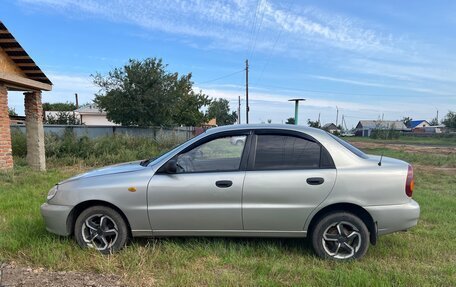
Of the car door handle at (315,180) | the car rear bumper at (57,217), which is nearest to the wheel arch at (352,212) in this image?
the car door handle at (315,180)

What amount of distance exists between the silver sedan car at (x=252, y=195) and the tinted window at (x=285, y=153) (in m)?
0.01

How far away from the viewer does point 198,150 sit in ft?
15.4

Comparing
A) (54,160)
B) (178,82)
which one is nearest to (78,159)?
(54,160)

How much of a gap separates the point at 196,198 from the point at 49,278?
173cm

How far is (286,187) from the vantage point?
4355 mm

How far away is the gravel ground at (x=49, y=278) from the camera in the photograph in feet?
12.1

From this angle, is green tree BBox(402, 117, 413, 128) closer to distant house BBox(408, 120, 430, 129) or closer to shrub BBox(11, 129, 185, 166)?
distant house BBox(408, 120, 430, 129)

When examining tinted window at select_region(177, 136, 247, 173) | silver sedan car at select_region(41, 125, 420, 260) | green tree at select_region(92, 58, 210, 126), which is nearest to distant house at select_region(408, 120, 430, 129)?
green tree at select_region(92, 58, 210, 126)

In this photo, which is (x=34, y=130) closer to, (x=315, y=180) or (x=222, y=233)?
(x=222, y=233)

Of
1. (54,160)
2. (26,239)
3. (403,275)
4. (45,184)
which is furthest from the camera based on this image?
(54,160)

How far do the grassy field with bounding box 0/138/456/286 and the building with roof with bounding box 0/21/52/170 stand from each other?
21.3ft

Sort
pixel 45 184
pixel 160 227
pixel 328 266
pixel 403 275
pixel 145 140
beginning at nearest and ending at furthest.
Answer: pixel 403 275 < pixel 328 266 < pixel 160 227 < pixel 45 184 < pixel 145 140

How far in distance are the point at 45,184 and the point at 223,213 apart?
22.5 feet

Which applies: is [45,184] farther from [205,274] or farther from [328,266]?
[328,266]
